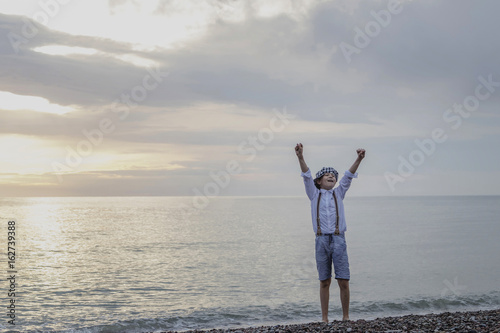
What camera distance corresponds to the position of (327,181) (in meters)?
9.43

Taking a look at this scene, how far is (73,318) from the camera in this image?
46.0ft

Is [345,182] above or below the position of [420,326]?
above

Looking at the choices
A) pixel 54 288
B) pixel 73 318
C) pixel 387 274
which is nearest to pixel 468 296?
pixel 387 274

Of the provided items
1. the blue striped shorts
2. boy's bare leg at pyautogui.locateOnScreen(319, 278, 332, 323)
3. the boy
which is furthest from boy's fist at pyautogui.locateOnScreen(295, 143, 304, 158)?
boy's bare leg at pyautogui.locateOnScreen(319, 278, 332, 323)

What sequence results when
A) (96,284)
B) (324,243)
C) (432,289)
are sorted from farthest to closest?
(96,284)
(432,289)
(324,243)

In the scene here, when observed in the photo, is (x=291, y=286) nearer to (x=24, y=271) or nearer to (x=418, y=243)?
(x=24, y=271)

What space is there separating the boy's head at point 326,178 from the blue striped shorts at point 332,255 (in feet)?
3.52

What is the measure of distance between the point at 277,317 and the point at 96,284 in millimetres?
9911

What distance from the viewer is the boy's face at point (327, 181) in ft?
Answer: 30.9

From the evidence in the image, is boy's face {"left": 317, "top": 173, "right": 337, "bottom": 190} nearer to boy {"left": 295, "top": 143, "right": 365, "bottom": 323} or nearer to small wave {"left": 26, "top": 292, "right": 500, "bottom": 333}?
boy {"left": 295, "top": 143, "right": 365, "bottom": 323}

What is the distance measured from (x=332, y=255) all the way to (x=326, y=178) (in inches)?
65.1

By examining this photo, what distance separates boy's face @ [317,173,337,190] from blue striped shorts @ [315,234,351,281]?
1.05m

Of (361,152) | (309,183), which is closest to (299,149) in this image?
(309,183)

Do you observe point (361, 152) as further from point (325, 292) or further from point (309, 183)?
point (325, 292)
